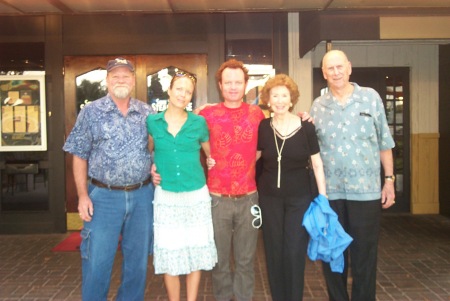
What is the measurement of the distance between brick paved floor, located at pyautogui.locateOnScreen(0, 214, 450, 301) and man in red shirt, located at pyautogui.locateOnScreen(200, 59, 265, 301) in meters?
0.80

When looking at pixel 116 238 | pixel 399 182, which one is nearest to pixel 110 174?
pixel 116 238

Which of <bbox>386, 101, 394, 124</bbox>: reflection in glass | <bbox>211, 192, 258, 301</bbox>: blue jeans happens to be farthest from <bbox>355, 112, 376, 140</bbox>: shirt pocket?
<bbox>386, 101, 394, 124</bbox>: reflection in glass

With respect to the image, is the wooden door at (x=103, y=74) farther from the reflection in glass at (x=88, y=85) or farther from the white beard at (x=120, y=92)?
the white beard at (x=120, y=92)

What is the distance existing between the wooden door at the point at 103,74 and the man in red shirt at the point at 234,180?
3226 mm

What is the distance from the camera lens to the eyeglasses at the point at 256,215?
3705 mm

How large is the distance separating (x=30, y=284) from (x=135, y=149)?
7.60 ft

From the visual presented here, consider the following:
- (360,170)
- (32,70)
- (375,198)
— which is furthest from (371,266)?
(32,70)

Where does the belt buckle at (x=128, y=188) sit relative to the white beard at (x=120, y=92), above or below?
below

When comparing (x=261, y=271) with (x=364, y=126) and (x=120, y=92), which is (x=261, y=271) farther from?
(x=120, y=92)

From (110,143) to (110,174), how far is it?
229 mm

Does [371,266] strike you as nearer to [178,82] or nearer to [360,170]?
[360,170]

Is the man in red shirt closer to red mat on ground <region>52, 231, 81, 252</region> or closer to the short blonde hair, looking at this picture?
the short blonde hair

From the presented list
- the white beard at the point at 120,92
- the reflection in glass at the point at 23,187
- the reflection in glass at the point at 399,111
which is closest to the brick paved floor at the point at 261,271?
the reflection in glass at the point at 23,187

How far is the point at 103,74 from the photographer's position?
7.11m
